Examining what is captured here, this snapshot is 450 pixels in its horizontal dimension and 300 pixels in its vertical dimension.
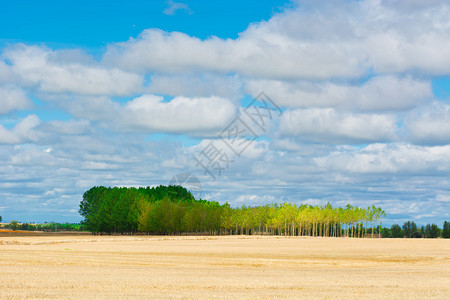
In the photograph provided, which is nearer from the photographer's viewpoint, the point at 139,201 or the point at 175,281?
the point at 175,281

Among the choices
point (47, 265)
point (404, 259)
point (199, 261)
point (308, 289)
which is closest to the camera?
point (308, 289)

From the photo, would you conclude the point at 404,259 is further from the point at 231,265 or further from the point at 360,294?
the point at 360,294

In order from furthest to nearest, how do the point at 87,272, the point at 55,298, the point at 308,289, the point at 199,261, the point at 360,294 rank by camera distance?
the point at 199,261
the point at 87,272
the point at 308,289
the point at 360,294
the point at 55,298

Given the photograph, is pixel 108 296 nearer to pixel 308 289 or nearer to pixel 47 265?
pixel 308 289

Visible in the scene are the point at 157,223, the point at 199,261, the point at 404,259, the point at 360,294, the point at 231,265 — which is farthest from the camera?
the point at 157,223

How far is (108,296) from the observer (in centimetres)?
2639

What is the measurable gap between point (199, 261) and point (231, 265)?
474 cm

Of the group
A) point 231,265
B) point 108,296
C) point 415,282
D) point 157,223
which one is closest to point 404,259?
point 231,265

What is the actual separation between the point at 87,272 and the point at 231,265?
16.4m

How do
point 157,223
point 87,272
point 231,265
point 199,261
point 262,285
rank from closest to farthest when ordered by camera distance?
1. point 262,285
2. point 87,272
3. point 231,265
4. point 199,261
5. point 157,223

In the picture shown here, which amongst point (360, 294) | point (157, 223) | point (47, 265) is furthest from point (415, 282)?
point (157, 223)

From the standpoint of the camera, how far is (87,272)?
39.8m

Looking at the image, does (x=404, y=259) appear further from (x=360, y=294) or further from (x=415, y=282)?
(x=360, y=294)

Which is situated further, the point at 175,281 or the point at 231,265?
the point at 231,265
